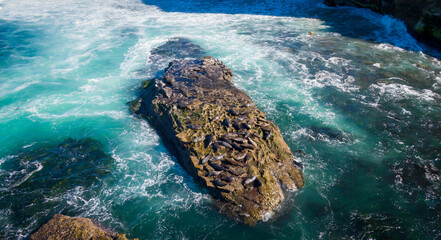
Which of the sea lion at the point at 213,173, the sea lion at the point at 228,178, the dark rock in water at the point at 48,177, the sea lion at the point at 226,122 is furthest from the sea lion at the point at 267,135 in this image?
the dark rock in water at the point at 48,177

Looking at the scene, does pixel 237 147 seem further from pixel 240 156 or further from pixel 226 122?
pixel 226 122

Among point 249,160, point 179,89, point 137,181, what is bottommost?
point 137,181

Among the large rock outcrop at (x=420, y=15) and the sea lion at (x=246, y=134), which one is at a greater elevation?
the large rock outcrop at (x=420, y=15)

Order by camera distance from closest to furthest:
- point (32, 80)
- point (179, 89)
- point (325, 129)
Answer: point (325, 129) → point (179, 89) → point (32, 80)

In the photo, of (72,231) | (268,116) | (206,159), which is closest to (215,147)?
(206,159)

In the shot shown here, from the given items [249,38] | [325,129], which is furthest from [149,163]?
[249,38]

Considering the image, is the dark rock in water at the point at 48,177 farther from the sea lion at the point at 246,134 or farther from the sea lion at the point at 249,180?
the sea lion at the point at 246,134

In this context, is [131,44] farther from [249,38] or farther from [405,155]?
[405,155]
